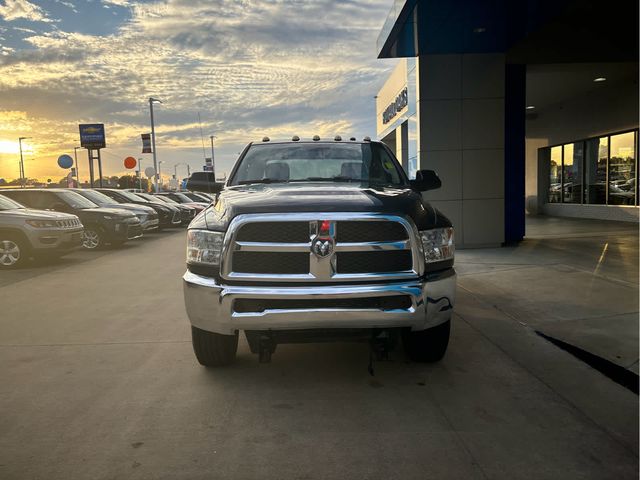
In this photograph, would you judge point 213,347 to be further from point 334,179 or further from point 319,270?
point 334,179

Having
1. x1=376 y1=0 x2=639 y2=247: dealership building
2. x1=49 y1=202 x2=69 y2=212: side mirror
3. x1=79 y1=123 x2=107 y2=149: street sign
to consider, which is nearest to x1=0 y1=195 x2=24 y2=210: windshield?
x1=49 y1=202 x2=69 y2=212: side mirror

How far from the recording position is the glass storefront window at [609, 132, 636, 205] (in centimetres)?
1816

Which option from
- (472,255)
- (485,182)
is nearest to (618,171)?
(485,182)

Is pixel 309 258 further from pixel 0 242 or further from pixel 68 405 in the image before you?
pixel 0 242

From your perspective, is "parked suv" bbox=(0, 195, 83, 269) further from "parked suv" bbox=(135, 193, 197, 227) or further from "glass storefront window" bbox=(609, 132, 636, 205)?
"glass storefront window" bbox=(609, 132, 636, 205)

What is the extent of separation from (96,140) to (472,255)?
1479 inches

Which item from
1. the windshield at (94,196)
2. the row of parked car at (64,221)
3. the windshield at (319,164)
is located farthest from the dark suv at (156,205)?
the windshield at (319,164)

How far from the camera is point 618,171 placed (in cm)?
1889

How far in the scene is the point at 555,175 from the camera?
23859 millimetres

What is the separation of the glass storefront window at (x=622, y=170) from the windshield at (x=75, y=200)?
1622 centimetres

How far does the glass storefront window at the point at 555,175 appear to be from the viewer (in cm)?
2338

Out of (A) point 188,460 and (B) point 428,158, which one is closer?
(A) point 188,460

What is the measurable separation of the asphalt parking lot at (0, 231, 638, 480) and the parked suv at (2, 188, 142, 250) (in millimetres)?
8849

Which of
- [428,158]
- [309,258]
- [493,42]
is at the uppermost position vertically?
[493,42]
